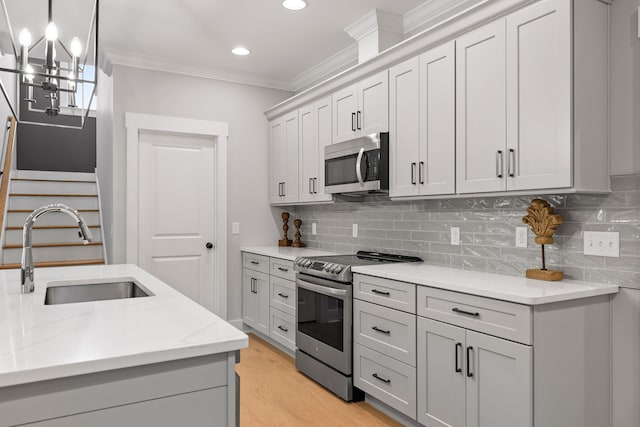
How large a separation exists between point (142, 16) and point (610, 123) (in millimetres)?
3146

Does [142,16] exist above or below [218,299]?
above

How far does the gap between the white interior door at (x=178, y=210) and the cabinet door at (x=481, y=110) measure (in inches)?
109

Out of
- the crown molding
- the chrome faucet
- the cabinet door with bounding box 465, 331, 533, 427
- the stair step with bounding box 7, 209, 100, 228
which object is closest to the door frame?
the crown molding

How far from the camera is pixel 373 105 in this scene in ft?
10.8

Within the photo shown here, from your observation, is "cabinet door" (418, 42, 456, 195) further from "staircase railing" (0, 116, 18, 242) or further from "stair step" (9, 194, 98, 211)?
"stair step" (9, 194, 98, 211)

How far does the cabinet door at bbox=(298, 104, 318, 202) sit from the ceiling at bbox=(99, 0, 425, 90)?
57 cm

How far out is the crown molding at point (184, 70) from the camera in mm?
4141

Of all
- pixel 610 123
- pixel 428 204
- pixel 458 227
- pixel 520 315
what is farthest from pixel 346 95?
pixel 520 315

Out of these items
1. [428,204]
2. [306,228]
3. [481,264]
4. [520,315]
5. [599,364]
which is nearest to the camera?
[520,315]

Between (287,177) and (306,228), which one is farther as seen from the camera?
(306,228)

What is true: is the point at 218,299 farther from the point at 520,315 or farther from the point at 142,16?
the point at 520,315

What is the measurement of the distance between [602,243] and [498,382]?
0.85 m

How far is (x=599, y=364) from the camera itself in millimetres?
2166

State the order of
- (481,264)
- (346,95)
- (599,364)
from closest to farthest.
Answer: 1. (599,364)
2. (481,264)
3. (346,95)
